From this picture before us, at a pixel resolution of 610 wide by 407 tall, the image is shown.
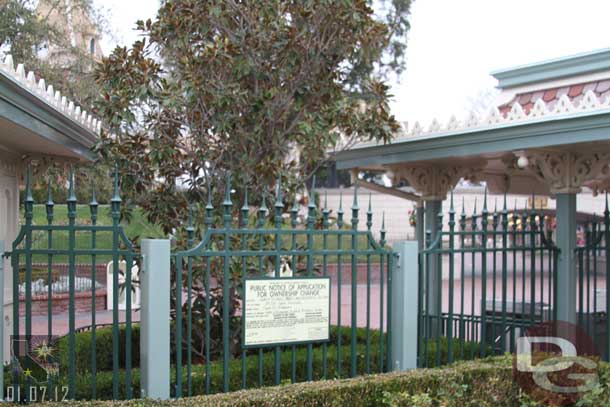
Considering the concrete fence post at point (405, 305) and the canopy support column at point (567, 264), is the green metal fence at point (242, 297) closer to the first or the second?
the concrete fence post at point (405, 305)

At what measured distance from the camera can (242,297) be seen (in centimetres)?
536

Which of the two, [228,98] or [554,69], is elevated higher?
[554,69]

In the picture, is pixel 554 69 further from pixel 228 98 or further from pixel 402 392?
pixel 402 392

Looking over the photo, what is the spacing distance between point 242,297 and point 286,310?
0.38 meters

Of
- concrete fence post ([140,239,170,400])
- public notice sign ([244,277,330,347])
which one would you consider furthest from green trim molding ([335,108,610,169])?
concrete fence post ([140,239,170,400])

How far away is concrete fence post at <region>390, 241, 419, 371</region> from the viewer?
6062 millimetres

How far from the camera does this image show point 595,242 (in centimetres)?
785

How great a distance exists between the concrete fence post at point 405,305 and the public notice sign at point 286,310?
0.76m

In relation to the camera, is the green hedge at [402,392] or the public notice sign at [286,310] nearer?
the green hedge at [402,392]

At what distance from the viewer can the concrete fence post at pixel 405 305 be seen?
239 inches

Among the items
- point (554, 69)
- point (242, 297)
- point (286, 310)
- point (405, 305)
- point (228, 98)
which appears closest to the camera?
point (242, 297)

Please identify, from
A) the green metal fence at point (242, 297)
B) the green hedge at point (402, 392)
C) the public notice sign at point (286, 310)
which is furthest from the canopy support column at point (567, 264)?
the public notice sign at point (286, 310)

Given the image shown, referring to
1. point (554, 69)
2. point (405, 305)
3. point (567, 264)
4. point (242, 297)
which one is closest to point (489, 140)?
point (567, 264)

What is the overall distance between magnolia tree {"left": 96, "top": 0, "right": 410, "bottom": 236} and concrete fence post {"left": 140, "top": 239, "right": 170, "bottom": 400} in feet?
7.60
